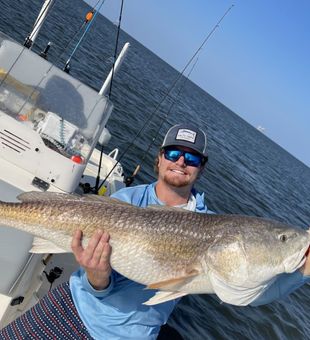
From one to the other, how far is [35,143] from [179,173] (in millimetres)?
1560

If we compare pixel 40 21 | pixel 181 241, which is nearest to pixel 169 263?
pixel 181 241

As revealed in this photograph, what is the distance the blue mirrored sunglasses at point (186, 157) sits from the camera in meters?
3.69

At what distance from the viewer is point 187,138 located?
3719mm

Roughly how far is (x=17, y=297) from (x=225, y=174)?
2425 cm

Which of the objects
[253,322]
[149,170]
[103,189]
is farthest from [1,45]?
[149,170]

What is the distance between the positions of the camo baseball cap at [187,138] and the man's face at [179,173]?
5 cm

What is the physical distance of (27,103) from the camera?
529 centimetres

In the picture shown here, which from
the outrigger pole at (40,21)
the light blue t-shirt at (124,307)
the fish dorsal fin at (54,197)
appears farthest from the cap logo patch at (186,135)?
the outrigger pole at (40,21)

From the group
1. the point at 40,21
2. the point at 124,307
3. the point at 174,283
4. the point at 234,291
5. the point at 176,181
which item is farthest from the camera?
the point at 40,21

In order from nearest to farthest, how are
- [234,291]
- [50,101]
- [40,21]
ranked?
1. [234,291]
2. [50,101]
3. [40,21]

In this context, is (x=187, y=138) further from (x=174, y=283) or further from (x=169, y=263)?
(x=174, y=283)

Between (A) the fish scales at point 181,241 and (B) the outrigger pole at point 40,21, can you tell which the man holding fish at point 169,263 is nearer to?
(A) the fish scales at point 181,241

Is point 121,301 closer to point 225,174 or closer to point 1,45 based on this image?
point 1,45

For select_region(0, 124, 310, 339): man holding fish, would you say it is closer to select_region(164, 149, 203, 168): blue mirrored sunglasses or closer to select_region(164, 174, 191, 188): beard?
select_region(164, 174, 191, 188): beard
